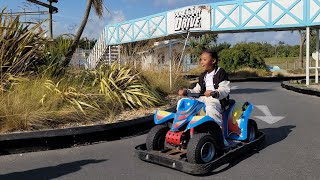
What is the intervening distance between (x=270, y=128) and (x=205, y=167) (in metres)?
3.45

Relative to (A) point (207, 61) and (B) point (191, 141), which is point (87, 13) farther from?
(B) point (191, 141)

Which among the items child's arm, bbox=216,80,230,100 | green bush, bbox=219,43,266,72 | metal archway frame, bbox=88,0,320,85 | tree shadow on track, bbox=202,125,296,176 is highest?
metal archway frame, bbox=88,0,320,85

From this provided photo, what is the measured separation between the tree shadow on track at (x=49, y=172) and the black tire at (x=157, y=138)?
0.79 meters

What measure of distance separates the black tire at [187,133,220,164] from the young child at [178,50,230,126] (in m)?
0.37

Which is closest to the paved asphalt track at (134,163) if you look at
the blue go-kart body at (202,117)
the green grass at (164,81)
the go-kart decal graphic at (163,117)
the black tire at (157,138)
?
the black tire at (157,138)

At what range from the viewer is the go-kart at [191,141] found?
454 centimetres

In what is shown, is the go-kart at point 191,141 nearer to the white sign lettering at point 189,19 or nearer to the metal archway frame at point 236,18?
the metal archway frame at point 236,18

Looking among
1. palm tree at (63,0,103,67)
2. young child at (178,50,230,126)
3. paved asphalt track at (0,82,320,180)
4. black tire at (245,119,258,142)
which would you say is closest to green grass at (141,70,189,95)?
palm tree at (63,0,103,67)

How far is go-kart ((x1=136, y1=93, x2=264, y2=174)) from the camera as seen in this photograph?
179 inches

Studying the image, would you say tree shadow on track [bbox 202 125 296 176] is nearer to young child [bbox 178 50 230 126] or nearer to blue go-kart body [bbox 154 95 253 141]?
blue go-kart body [bbox 154 95 253 141]

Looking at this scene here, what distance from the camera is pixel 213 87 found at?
543cm

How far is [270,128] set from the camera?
748 centimetres

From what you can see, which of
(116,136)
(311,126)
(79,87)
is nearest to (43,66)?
(79,87)

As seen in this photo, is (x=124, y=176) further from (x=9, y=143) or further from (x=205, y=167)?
(x=9, y=143)
